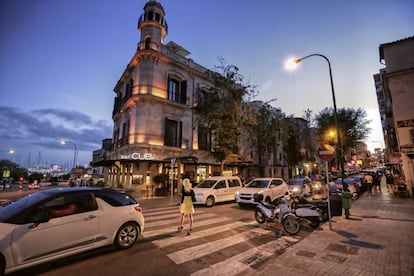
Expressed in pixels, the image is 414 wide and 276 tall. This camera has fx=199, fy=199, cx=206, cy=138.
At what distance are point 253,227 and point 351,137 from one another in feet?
120

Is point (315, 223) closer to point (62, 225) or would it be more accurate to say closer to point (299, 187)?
point (62, 225)

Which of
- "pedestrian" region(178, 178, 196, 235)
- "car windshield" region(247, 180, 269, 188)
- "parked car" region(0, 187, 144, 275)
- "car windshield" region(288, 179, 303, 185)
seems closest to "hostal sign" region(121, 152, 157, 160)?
"car windshield" region(247, 180, 269, 188)

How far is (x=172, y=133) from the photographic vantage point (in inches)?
858

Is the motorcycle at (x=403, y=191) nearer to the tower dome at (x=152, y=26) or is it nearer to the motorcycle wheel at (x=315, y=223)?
the motorcycle wheel at (x=315, y=223)

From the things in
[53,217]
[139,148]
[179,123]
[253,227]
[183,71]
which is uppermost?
[183,71]

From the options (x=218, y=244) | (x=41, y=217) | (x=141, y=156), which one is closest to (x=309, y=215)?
(x=218, y=244)

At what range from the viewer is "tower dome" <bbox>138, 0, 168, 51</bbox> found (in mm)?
21797

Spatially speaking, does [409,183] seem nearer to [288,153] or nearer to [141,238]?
[141,238]

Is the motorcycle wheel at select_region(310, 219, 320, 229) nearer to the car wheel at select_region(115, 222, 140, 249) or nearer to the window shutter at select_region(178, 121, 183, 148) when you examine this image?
the car wheel at select_region(115, 222, 140, 249)

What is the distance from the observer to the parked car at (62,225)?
375 centimetres

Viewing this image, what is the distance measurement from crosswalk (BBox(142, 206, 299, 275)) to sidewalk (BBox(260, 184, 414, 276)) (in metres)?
0.52

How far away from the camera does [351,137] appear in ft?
115

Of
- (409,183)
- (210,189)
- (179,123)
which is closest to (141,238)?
(210,189)

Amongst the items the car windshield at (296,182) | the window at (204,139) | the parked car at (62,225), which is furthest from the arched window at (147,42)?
the parked car at (62,225)
